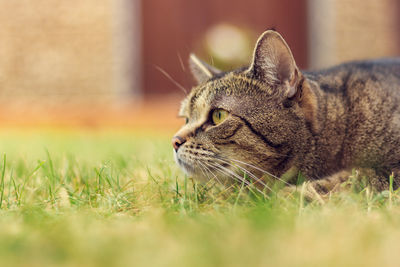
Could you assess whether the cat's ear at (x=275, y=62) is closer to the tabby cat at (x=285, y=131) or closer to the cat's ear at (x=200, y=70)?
the tabby cat at (x=285, y=131)

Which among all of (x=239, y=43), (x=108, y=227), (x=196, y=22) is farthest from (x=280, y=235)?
(x=196, y=22)

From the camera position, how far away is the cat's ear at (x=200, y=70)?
2243mm

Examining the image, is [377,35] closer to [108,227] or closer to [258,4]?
[258,4]

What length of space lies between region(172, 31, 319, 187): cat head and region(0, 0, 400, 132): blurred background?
5.15 m

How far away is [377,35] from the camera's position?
775cm

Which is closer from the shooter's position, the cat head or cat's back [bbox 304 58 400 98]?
the cat head

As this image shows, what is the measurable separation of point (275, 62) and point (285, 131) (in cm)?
28

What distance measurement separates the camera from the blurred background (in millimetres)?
7199

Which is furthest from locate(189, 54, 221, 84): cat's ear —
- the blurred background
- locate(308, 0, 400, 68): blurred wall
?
locate(308, 0, 400, 68): blurred wall

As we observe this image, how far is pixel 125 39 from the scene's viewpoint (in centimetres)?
→ 718

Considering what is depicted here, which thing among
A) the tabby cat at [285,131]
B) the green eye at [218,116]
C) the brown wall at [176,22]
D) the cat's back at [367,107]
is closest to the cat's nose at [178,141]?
the tabby cat at [285,131]

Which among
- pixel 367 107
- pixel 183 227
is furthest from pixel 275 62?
pixel 183 227

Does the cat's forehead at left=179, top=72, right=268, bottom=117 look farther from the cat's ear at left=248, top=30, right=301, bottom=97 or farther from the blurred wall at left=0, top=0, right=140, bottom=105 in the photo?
the blurred wall at left=0, top=0, right=140, bottom=105

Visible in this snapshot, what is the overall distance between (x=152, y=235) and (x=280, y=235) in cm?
30
